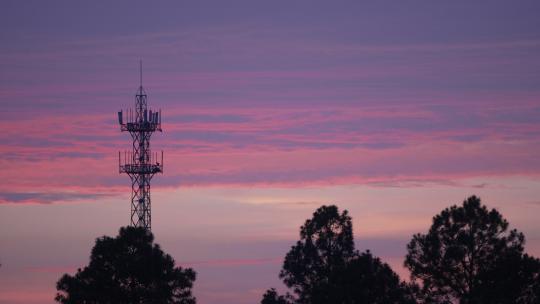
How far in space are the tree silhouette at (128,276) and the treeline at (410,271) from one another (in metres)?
0.07

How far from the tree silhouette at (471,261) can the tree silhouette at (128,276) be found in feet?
54.4

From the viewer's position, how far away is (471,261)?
92062 millimetres

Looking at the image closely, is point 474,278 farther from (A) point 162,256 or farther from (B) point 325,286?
(A) point 162,256

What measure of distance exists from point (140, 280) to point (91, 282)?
3517 millimetres

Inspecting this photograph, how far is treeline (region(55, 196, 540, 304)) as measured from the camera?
91000 mm

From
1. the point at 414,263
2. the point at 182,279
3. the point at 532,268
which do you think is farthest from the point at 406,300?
the point at 182,279

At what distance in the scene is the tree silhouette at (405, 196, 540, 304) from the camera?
9075 centimetres

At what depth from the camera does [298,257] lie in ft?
337

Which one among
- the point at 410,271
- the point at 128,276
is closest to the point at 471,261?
the point at 410,271

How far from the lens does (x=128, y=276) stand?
94625 mm

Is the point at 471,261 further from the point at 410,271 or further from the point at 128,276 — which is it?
the point at 128,276

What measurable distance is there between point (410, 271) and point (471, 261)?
15.1 feet

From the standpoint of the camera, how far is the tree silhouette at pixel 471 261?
A: 90750 millimetres

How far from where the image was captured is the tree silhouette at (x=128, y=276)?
94.3 metres
